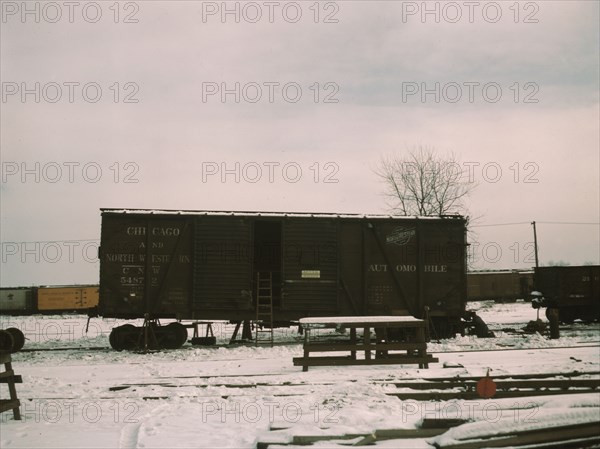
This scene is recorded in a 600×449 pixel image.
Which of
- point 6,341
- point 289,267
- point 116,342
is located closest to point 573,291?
point 289,267

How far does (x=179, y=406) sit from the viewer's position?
8016 mm

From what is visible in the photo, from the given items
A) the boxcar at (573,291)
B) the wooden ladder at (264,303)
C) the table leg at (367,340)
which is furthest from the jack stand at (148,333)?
the boxcar at (573,291)

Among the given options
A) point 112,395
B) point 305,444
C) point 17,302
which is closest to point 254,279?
point 112,395

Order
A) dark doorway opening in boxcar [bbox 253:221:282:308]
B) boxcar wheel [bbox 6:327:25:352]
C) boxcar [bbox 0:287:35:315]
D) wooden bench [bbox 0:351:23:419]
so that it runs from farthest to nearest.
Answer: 1. boxcar [bbox 0:287:35:315]
2. dark doorway opening in boxcar [bbox 253:221:282:308]
3. boxcar wheel [bbox 6:327:25:352]
4. wooden bench [bbox 0:351:23:419]

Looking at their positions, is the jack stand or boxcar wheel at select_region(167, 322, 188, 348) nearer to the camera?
the jack stand

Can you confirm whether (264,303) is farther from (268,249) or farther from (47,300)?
(47,300)

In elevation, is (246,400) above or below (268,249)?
below

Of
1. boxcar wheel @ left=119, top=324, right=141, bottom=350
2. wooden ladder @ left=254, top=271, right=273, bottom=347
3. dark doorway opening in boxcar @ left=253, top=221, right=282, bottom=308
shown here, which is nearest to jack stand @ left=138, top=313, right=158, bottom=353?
boxcar wheel @ left=119, top=324, right=141, bottom=350

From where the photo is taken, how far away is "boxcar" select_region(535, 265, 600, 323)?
876 inches

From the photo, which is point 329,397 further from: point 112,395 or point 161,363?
point 161,363

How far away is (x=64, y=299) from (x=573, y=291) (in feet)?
108

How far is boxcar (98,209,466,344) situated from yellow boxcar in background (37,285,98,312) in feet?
83.8

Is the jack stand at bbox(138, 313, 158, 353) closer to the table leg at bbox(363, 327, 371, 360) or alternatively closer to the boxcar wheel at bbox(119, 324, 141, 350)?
the boxcar wheel at bbox(119, 324, 141, 350)

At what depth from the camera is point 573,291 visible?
22.3 m
